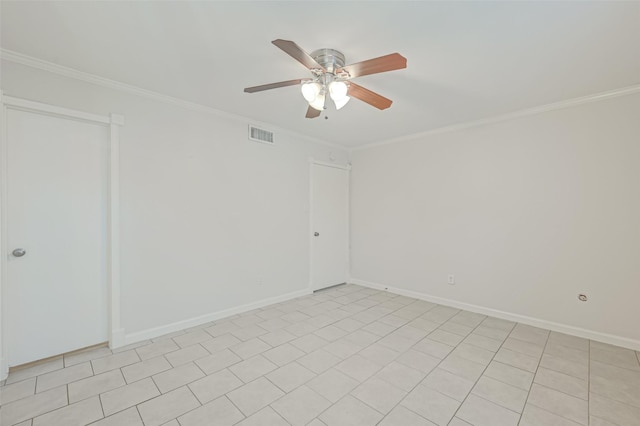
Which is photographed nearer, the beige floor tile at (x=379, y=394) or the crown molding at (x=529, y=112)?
the beige floor tile at (x=379, y=394)

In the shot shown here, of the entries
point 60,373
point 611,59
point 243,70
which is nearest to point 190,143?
point 243,70

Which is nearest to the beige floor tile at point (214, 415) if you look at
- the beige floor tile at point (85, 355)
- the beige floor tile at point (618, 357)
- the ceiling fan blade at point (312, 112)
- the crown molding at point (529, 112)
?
the beige floor tile at point (85, 355)

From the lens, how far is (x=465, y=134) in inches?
147

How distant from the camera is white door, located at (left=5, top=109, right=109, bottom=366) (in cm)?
224

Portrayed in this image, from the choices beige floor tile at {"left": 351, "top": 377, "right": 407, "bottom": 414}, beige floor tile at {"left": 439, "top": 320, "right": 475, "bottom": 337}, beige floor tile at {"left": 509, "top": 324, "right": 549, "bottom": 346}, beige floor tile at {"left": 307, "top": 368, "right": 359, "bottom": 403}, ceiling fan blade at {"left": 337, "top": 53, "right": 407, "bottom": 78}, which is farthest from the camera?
beige floor tile at {"left": 439, "top": 320, "right": 475, "bottom": 337}

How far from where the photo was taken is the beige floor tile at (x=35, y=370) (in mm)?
2139

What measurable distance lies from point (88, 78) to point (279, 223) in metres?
2.52

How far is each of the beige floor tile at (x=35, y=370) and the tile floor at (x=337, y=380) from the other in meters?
0.01

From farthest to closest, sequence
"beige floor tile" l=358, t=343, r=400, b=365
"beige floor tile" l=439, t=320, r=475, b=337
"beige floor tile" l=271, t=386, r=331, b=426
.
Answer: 1. "beige floor tile" l=439, t=320, r=475, b=337
2. "beige floor tile" l=358, t=343, r=400, b=365
3. "beige floor tile" l=271, t=386, r=331, b=426

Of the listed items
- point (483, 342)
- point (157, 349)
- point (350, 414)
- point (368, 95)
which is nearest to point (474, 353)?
point (483, 342)

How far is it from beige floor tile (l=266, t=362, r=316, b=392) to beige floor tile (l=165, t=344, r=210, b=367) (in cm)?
74

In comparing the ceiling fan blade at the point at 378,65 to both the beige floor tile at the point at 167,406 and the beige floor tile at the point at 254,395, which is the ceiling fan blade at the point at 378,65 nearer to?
the beige floor tile at the point at 254,395

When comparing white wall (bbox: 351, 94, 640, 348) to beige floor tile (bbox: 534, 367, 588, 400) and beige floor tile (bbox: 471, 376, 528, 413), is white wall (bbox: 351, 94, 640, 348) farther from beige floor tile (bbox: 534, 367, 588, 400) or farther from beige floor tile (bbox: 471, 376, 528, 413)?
beige floor tile (bbox: 471, 376, 528, 413)

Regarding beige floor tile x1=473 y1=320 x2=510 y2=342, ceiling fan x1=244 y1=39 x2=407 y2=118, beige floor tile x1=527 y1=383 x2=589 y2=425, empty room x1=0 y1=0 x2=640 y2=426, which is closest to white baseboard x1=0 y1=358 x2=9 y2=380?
empty room x1=0 y1=0 x2=640 y2=426
